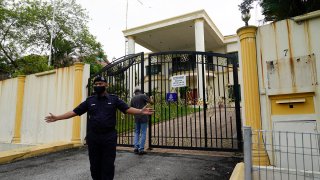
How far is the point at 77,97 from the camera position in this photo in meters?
7.64

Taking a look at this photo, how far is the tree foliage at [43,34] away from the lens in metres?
22.3

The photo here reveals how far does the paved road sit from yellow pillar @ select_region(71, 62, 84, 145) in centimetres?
139

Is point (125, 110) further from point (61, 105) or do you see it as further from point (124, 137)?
point (61, 105)

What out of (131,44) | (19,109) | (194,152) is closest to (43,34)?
(131,44)

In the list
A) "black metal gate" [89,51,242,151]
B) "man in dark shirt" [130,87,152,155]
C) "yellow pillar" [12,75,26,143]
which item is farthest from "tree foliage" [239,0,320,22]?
"yellow pillar" [12,75,26,143]

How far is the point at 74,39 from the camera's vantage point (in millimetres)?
26547

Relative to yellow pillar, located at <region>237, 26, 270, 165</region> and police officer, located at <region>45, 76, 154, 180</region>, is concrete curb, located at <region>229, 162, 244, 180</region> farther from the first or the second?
police officer, located at <region>45, 76, 154, 180</region>

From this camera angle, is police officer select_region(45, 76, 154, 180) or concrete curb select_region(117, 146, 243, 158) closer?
police officer select_region(45, 76, 154, 180)

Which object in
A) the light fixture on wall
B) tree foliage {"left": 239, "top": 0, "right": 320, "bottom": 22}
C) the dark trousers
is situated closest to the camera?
the dark trousers

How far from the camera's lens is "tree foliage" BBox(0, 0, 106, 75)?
22.3 m

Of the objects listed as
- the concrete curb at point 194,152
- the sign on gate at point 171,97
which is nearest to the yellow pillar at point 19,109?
the concrete curb at point 194,152

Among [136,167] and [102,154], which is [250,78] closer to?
[136,167]

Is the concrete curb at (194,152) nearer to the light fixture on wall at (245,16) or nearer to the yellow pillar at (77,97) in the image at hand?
the yellow pillar at (77,97)

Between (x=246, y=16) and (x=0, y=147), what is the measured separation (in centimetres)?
1044
